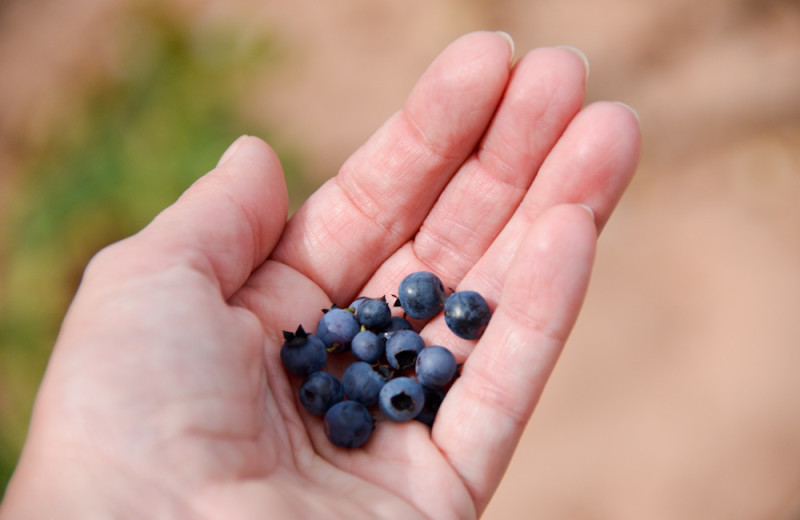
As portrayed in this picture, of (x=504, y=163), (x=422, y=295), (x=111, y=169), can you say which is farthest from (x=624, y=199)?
(x=111, y=169)

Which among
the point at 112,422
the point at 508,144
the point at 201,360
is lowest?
the point at 112,422

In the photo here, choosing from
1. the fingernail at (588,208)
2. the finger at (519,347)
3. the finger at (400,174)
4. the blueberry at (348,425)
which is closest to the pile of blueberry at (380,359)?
the blueberry at (348,425)

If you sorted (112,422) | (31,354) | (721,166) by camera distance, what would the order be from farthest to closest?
(721,166) < (31,354) < (112,422)

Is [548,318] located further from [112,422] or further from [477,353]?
[112,422]

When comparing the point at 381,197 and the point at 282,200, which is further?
the point at 381,197

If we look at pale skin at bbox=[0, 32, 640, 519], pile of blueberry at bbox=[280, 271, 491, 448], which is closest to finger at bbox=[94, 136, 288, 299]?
pale skin at bbox=[0, 32, 640, 519]

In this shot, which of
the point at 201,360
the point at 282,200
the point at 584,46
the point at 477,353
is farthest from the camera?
the point at 584,46

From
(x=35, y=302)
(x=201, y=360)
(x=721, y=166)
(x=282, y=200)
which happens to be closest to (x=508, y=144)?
(x=282, y=200)
